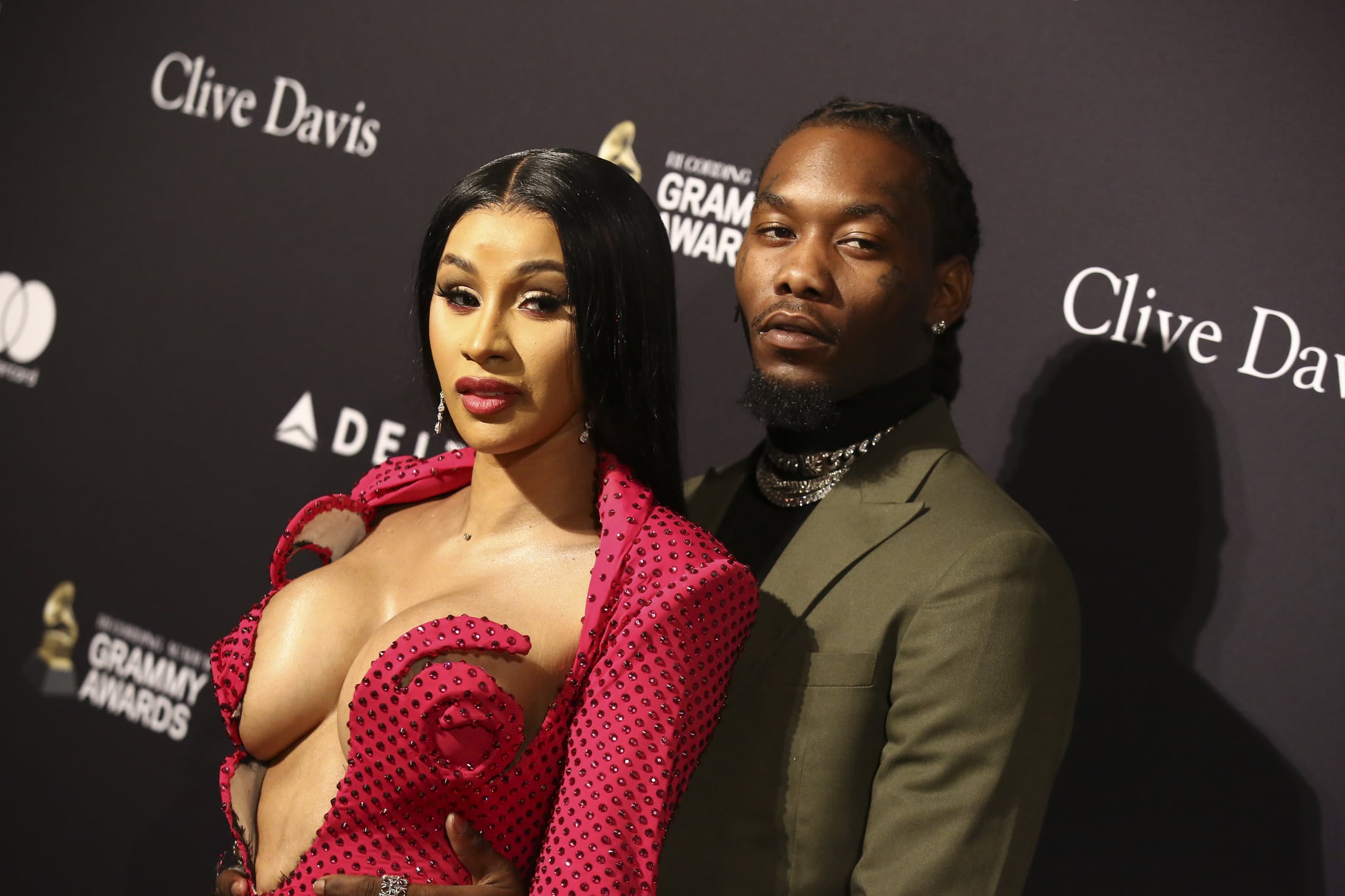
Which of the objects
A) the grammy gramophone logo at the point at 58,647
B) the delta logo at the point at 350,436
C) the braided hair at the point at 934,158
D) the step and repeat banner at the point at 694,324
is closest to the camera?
the braided hair at the point at 934,158

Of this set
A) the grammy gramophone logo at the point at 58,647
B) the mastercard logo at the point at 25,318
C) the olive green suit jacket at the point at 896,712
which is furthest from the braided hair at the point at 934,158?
the grammy gramophone logo at the point at 58,647

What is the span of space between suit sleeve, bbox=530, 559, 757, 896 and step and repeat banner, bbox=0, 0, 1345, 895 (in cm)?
66

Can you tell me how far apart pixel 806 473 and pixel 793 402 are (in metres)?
0.19

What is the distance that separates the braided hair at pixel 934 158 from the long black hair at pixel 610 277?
46 cm

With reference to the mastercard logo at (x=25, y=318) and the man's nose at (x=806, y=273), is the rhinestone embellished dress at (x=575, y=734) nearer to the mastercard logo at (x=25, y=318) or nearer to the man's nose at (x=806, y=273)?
the man's nose at (x=806, y=273)

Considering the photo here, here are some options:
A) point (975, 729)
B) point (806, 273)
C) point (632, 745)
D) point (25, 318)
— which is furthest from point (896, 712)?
point (25, 318)

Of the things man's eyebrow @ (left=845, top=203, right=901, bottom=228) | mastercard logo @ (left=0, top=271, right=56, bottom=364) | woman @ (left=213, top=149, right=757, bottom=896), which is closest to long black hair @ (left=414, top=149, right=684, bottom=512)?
woman @ (left=213, top=149, right=757, bottom=896)

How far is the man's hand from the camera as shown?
1688mm

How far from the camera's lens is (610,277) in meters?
1.78

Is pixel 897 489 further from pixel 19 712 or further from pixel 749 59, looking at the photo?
pixel 19 712

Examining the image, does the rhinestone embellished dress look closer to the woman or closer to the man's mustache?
the woman

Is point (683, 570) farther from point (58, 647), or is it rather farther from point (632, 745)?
point (58, 647)

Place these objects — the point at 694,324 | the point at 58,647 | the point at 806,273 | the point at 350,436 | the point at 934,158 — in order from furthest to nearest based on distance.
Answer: the point at 58,647, the point at 350,436, the point at 694,324, the point at 934,158, the point at 806,273

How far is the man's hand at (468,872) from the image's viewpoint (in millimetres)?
1688
